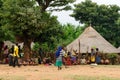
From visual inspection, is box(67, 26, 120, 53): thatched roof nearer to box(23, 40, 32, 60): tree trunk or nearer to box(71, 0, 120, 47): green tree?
box(23, 40, 32, 60): tree trunk

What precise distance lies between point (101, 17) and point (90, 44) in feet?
59.7

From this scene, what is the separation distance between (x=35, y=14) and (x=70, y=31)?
24321 millimetres

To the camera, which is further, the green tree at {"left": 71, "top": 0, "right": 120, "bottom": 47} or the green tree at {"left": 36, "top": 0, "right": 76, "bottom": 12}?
the green tree at {"left": 71, "top": 0, "right": 120, "bottom": 47}

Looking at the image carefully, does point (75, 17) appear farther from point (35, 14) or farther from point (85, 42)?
point (35, 14)

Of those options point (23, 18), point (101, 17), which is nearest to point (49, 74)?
point (23, 18)

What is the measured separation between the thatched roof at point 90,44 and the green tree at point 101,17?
15.8 metres

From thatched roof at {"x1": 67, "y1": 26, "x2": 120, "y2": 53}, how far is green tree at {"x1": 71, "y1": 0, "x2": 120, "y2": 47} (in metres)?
15.8

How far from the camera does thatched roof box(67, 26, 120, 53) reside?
126 feet

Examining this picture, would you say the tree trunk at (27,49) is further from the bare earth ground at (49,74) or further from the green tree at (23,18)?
the bare earth ground at (49,74)

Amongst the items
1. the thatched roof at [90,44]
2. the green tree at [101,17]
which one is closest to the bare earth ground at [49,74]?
the thatched roof at [90,44]

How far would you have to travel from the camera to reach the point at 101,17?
56.7 meters

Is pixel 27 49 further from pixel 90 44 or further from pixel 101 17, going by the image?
pixel 101 17

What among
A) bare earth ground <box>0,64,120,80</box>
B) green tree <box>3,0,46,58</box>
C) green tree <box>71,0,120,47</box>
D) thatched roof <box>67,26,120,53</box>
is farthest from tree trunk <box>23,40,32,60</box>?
green tree <box>71,0,120,47</box>

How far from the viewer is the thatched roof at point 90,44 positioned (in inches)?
1507
